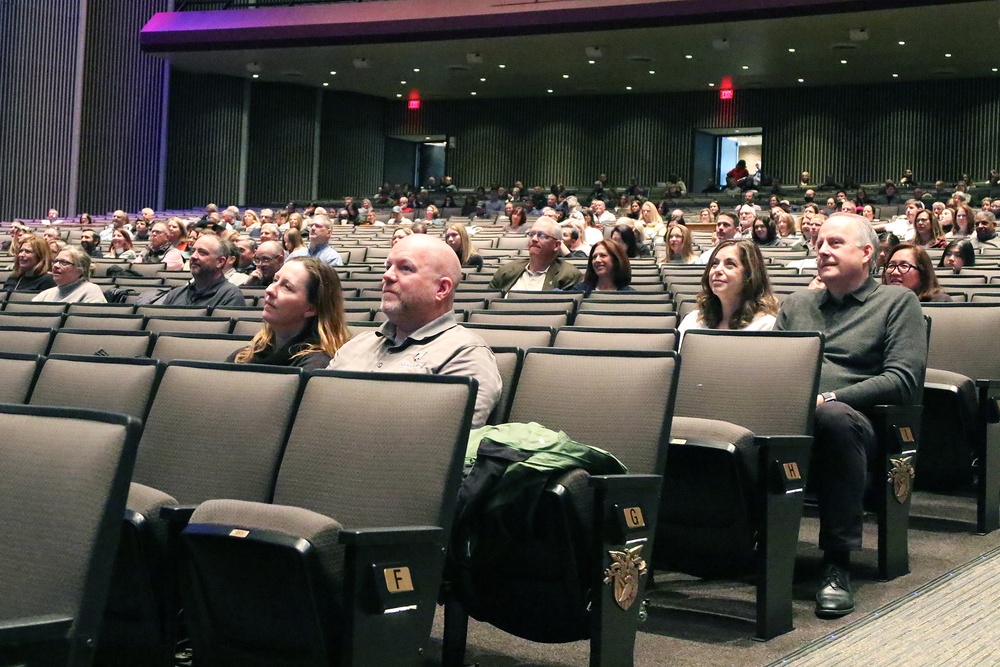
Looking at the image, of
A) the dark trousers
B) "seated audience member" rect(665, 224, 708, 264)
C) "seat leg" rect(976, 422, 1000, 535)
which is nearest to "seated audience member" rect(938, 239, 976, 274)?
→ "seated audience member" rect(665, 224, 708, 264)

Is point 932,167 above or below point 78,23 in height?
below

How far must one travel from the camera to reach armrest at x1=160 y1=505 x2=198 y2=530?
1917 mm

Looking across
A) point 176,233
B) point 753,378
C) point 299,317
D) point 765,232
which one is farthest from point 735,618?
point 176,233

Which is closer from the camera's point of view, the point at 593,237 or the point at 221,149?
the point at 593,237

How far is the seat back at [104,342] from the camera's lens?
11.2ft

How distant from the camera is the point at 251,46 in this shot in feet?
55.3

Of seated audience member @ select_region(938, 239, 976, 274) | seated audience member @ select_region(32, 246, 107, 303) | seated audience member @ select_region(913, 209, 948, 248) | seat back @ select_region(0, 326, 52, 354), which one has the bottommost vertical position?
seat back @ select_region(0, 326, 52, 354)

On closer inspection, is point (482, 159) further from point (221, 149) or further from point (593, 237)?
point (593, 237)

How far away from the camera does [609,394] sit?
231 cm

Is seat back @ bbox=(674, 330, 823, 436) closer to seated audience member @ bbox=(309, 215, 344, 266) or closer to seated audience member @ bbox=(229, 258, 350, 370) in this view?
seated audience member @ bbox=(229, 258, 350, 370)

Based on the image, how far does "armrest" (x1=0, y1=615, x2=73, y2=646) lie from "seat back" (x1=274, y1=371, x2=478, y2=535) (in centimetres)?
58

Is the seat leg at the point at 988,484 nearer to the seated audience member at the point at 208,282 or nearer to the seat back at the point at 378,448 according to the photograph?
the seat back at the point at 378,448

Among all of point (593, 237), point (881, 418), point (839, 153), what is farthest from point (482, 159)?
point (881, 418)

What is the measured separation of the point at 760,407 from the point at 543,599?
843mm
